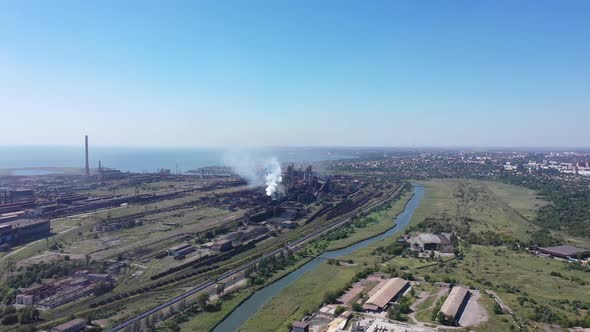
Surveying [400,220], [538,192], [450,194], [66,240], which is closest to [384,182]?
[450,194]

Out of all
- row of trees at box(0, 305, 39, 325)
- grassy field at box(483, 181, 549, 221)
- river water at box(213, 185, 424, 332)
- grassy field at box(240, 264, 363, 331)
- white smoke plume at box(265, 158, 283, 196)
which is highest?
white smoke plume at box(265, 158, 283, 196)

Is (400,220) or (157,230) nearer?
(157,230)

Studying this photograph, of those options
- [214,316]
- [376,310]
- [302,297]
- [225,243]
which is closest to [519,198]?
[225,243]

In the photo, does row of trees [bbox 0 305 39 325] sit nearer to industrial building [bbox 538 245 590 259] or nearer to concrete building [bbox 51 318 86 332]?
concrete building [bbox 51 318 86 332]

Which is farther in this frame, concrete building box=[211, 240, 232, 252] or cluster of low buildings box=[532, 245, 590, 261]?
concrete building box=[211, 240, 232, 252]

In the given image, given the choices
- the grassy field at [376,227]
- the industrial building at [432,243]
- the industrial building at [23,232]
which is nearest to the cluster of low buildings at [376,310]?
the industrial building at [432,243]

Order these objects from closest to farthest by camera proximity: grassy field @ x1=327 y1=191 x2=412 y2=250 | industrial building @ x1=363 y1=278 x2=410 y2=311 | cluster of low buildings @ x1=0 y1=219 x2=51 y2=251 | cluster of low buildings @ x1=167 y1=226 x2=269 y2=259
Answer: industrial building @ x1=363 y1=278 x2=410 y2=311
cluster of low buildings @ x1=167 y1=226 x2=269 y2=259
cluster of low buildings @ x1=0 y1=219 x2=51 y2=251
grassy field @ x1=327 y1=191 x2=412 y2=250

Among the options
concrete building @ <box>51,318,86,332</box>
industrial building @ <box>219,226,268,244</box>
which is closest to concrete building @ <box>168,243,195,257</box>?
industrial building @ <box>219,226,268,244</box>

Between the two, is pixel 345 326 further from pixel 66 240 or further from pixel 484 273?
pixel 66 240
